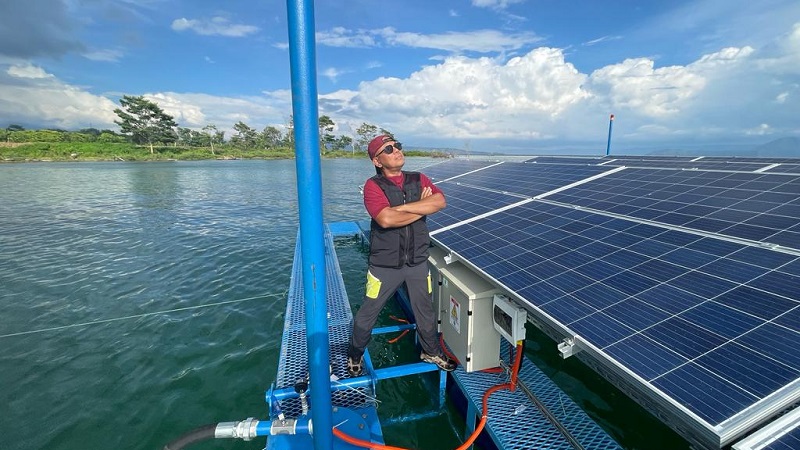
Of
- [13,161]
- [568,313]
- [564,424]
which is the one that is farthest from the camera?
[13,161]

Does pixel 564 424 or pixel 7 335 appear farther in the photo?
pixel 7 335

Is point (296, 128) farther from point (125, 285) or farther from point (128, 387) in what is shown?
point (125, 285)

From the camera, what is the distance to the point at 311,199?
2.02m

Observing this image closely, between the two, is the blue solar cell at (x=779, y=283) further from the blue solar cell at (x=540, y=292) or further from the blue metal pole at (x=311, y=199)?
the blue metal pole at (x=311, y=199)

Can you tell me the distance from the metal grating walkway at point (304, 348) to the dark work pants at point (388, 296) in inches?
18.7

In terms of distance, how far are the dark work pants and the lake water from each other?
5.16 ft

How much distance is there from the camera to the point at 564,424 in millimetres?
3609

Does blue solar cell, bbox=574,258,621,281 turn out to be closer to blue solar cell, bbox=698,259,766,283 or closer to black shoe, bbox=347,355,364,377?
blue solar cell, bbox=698,259,766,283

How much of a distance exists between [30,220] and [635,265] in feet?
80.7

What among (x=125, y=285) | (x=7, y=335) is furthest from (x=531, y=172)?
Answer: (x=7, y=335)

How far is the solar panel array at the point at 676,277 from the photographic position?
7.11 ft

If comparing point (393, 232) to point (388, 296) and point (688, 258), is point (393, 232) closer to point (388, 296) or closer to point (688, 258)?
point (388, 296)

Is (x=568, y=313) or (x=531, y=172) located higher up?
(x=531, y=172)

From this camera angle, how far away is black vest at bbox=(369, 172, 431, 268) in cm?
370
